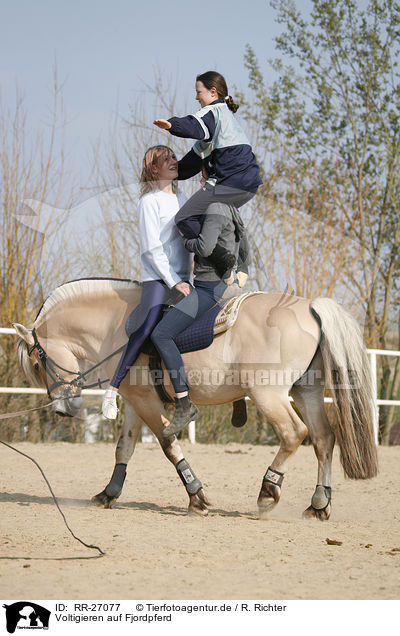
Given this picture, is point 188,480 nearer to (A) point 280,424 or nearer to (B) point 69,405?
(A) point 280,424

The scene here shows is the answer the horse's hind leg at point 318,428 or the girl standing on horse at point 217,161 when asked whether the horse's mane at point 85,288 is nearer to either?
the girl standing on horse at point 217,161

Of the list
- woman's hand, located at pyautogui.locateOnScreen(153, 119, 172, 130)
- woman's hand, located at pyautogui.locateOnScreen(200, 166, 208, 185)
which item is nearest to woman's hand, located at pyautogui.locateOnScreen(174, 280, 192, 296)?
woman's hand, located at pyautogui.locateOnScreen(200, 166, 208, 185)

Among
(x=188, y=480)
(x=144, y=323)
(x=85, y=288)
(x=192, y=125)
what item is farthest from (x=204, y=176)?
(x=188, y=480)

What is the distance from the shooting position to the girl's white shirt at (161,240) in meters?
4.38

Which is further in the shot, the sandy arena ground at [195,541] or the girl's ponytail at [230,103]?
the girl's ponytail at [230,103]

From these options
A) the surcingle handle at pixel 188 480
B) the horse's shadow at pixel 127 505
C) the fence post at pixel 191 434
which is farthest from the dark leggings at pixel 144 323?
the fence post at pixel 191 434

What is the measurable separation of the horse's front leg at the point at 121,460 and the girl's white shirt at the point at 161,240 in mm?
1138

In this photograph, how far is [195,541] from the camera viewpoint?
11.7 feet

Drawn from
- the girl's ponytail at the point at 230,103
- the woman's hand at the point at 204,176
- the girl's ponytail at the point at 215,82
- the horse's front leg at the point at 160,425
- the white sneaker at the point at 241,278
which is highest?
the girl's ponytail at the point at 215,82

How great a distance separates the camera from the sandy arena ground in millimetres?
2656

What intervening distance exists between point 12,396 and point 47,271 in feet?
6.30

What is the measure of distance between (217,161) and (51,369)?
2031mm
